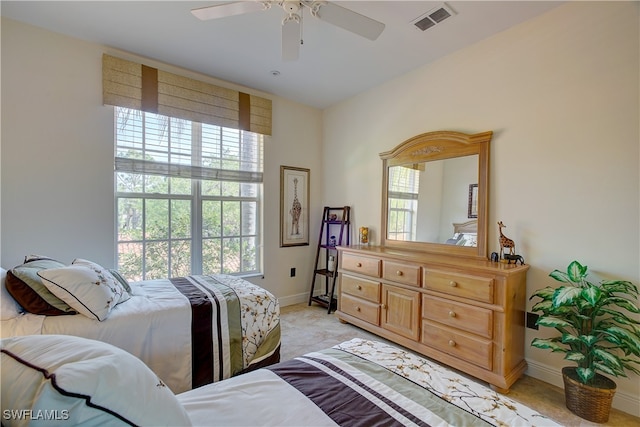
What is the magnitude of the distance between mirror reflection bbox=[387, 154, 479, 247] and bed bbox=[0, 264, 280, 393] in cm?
170

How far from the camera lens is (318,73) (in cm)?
322

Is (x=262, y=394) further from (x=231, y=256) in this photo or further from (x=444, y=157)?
(x=231, y=256)

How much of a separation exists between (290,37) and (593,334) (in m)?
2.79

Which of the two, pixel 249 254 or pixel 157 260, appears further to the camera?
pixel 249 254

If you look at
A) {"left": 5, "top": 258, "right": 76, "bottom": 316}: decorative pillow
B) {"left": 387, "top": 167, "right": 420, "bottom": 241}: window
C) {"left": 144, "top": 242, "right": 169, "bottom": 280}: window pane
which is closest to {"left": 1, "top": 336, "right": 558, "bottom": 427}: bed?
{"left": 5, "top": 258, "right": 76, "bottom": 316}: decorative pillow

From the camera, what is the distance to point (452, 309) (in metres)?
2.34

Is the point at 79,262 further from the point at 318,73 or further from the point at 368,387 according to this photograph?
the point at 318,73

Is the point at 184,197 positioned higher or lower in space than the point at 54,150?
lower

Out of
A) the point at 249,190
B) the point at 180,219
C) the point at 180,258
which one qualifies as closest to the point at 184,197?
the point at 180,219

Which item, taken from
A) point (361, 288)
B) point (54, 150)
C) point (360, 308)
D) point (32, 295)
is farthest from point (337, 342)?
point (54, 150)

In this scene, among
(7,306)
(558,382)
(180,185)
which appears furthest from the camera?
(180,185)

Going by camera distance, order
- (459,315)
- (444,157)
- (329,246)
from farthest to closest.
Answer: (329,246) → (444,157) → (459,315)

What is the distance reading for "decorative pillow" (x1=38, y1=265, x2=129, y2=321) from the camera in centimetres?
168

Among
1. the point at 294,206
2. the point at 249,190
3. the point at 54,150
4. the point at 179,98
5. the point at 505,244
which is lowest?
the point at 505,244
